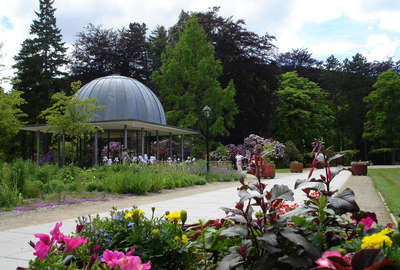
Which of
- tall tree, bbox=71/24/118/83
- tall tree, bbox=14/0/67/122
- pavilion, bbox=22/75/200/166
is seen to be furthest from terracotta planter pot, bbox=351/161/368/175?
tall tree, bbox=14/0/67/122

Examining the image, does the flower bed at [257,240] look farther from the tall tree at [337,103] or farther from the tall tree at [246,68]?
the tall tree at [337,103]

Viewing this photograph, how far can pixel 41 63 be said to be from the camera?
124ft

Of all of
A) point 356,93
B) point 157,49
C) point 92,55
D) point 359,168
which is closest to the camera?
point 359,168

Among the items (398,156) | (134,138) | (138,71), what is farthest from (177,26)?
(398,156)

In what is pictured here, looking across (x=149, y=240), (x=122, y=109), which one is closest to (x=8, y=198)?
(x=149, y=240)

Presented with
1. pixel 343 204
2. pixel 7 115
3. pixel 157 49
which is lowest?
pixel 343 204

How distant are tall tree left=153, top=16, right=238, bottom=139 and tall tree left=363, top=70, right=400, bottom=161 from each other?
20.2 meters

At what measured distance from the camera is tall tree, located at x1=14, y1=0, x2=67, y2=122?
35.0 m

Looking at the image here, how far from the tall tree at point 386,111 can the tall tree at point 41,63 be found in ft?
115

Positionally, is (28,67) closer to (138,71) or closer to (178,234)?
(138,71)

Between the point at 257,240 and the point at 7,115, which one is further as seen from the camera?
the point at 7,115

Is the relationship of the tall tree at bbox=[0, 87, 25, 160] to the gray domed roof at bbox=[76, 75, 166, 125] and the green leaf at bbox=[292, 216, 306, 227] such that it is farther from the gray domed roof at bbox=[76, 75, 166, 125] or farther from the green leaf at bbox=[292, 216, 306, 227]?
the green leaf at bbox=[292, 216, 306, 227]

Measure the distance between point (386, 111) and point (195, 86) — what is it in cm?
2422

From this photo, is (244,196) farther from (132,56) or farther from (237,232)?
(132,56)
